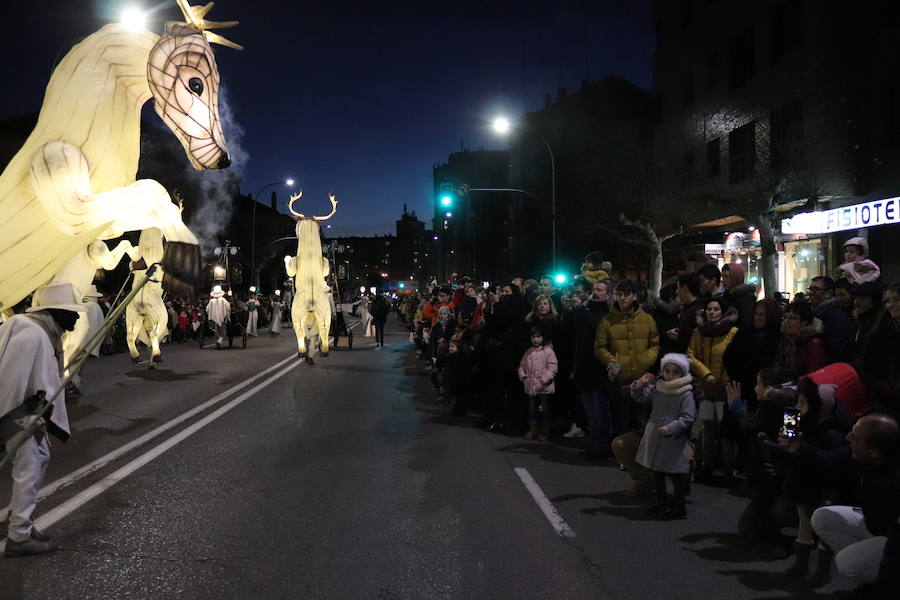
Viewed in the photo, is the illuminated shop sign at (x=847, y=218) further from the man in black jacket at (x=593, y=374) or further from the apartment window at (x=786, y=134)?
the man in black jacket at (x=593, y=374)

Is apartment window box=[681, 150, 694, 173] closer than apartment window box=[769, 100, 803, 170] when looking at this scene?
No

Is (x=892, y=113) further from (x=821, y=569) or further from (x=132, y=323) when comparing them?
(x=132, y=323)

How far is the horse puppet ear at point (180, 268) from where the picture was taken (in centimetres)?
655

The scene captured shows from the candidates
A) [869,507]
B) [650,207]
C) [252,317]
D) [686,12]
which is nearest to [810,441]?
[869,507]

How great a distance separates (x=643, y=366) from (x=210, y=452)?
15.2 ft

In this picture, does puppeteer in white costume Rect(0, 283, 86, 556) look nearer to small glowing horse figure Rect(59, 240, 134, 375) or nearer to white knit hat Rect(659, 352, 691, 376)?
small glowing horse figure Rect(59, 240, 134, 375)

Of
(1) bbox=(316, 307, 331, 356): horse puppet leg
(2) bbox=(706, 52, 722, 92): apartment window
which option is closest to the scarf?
(1) bbox=(316, 307, 331, 356): horse puppet leg

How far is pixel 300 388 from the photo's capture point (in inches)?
569

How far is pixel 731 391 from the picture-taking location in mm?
7266

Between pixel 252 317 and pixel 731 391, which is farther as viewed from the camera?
pixel 252 317

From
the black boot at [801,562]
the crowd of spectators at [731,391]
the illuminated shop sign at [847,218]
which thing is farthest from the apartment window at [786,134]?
the black boot at [801,562]

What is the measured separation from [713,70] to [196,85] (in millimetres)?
23305

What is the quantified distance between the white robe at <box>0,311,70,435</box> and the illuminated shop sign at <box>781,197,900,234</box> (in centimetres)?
1587

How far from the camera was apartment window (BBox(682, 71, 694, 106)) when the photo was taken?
28616 mm
